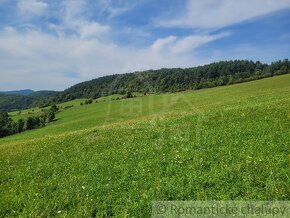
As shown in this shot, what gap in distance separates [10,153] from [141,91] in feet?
157

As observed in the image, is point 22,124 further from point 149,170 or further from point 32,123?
point 149,170

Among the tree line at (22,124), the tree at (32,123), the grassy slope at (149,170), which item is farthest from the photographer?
the tree at (32,123)

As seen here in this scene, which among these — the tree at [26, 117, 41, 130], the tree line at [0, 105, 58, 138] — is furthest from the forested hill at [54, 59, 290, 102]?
the tree at [26, 117, 41, 130]

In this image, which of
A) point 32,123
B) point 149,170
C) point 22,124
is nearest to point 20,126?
point 22,124

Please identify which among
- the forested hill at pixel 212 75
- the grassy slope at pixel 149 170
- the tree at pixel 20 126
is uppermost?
the forested hill at pixel 212 75

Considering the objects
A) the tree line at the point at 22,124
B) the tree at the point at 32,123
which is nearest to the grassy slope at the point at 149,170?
the tree line at the point at 22,124

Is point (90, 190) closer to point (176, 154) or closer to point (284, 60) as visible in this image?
point (176, 154)

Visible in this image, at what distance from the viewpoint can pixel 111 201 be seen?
433 inches

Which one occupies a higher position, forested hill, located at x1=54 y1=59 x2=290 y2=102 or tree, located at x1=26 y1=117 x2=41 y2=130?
forested hill, located at x1=54 y1=59 x2=290 y2=102

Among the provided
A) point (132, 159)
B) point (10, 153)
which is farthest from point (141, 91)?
point (132, 159)

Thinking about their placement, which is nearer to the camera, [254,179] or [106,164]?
[254,179]

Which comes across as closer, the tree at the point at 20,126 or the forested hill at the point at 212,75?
the tree at the point at 20,126

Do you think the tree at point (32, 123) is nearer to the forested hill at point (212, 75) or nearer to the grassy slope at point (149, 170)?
the forested hill at point (212, 75)

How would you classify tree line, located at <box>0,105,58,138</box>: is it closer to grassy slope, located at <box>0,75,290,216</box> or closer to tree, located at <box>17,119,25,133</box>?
tree, located at <box>17,119,25,133</box>
